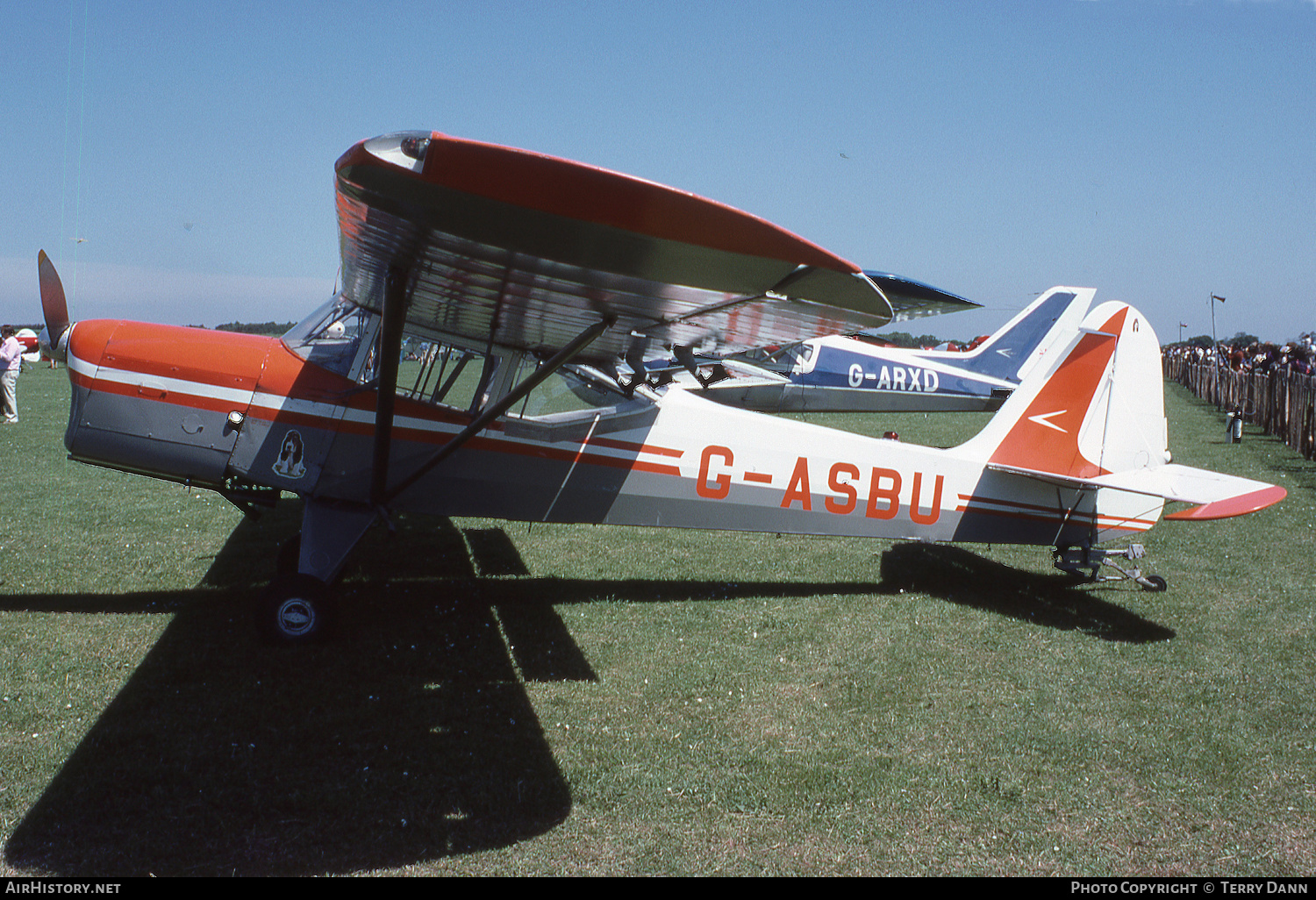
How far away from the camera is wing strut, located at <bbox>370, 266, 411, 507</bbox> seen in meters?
4.11

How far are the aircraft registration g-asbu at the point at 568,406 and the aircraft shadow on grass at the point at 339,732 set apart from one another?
0.51m

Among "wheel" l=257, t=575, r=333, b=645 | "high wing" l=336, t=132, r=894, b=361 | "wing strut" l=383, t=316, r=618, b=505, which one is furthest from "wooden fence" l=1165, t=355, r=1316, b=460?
"wheel" l=257, t=575, r=333, b=645

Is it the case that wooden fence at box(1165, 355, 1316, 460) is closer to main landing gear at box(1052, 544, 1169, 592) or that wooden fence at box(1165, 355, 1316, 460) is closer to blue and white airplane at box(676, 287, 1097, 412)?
blue and white airplane at box(676, 287, 1097, 412)

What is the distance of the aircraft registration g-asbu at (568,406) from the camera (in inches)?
114

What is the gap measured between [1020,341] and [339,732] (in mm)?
15522

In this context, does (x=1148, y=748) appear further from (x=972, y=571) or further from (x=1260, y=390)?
(x=1260, y=390)

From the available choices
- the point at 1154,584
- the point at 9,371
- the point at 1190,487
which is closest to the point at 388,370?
the point at 1190,487

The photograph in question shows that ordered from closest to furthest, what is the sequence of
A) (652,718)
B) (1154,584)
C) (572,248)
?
(572,248), (652,718), (1154,584)

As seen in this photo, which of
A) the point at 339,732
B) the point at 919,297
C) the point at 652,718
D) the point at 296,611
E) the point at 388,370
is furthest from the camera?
the point at 919,297

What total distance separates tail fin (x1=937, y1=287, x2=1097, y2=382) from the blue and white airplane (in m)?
0.02

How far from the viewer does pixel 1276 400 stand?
1686 cm

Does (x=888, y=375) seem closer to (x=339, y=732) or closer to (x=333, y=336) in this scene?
(x=333, y=336)
